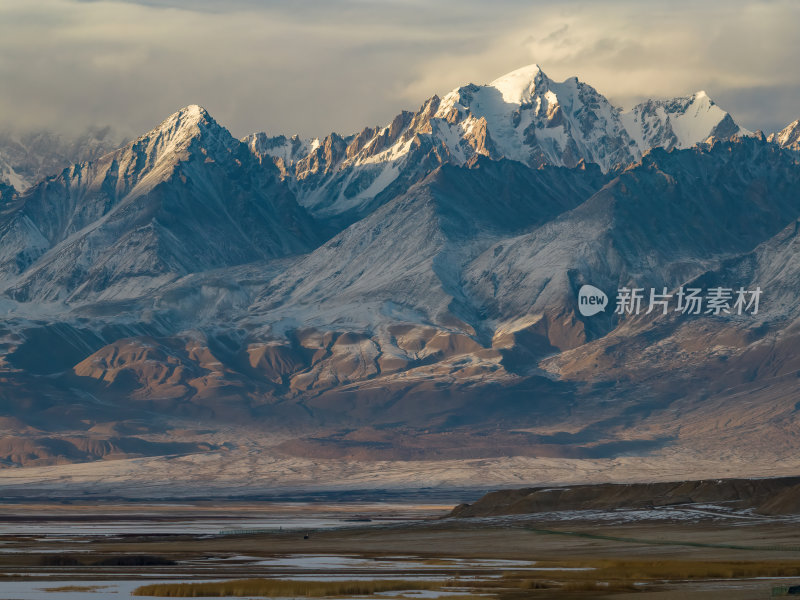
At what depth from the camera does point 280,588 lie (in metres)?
131

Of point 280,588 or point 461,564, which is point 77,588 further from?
point 461,564

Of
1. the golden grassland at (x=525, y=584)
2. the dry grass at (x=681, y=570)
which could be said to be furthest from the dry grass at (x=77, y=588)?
the dry grass at (x=681, y=570)

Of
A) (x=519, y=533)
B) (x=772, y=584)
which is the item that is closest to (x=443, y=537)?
(x=519, y=533)

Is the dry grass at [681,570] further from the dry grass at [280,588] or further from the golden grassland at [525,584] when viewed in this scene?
the dry grass at [280,588]

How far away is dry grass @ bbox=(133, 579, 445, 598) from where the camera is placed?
128m

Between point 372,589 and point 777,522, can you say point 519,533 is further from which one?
point 372,589

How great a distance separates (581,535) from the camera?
18962 cm

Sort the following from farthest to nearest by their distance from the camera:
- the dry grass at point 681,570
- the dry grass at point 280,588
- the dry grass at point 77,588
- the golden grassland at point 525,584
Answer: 1. the dry grass at point 681,570
2. the dry grass at point 77,588
3. the dry grass at point 280,588
4. the golden grassland at point 525,584

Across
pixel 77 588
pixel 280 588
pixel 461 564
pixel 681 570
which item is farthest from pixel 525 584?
pixel 77 588

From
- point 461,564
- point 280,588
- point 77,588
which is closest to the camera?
point 280,588

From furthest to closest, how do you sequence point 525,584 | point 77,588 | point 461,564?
point 461,564, point 77,588, point 525,584

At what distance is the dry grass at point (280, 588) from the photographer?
12788 cm

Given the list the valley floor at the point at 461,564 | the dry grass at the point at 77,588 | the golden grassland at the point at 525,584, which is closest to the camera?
the golden grassland at the point at 525,584

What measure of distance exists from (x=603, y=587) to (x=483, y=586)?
10040 millimetres
